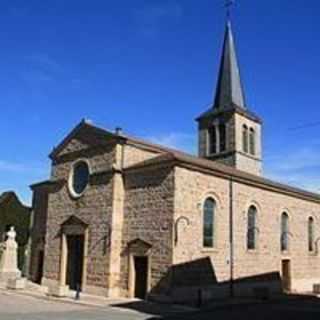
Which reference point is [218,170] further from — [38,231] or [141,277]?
[38,231]

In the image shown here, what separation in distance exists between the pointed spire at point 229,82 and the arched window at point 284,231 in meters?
13.6

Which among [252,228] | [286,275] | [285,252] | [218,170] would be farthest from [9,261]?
[286,275]

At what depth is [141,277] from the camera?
82.4 ft

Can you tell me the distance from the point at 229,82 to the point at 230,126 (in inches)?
171

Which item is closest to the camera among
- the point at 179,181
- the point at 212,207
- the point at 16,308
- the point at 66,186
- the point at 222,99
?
the point at 16,308

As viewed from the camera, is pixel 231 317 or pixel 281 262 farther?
pixel 281 262

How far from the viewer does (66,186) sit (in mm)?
30234

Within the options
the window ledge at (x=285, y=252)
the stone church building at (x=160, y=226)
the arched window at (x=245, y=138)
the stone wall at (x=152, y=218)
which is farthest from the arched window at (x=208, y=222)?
the arched window at (x=245, y=138)

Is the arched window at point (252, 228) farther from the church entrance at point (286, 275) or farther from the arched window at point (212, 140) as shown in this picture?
the arched window at point (212, 140)

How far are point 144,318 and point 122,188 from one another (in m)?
9.84

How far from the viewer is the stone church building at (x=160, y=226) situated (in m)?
24.2

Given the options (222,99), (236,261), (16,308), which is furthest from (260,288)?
(222,99)

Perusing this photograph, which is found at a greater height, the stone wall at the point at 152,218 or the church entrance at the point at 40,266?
the stone wall at the point at 152,218

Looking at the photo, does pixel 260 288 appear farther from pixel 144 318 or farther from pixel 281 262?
pixel 144 318
